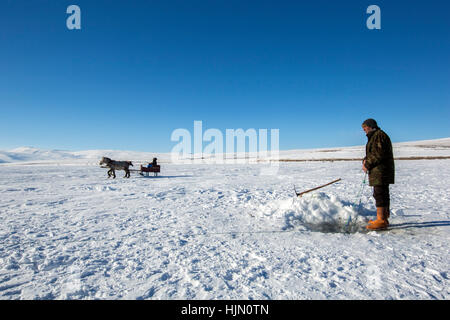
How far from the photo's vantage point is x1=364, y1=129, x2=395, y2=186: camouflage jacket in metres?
4.11

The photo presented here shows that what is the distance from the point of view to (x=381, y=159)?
4.11 m

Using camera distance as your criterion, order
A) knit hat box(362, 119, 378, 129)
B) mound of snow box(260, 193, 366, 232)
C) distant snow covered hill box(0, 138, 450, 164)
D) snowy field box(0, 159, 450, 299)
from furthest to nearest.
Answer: distant snow covered hill box(0, 138, 450, 164)
mound of snow box(260, 193, 366, 232)
knit hat box(362, 119, 378, 129)
snowy field box(0, 159, 450, 299)

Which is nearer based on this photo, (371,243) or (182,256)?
(182,256)

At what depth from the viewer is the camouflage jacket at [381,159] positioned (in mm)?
4105

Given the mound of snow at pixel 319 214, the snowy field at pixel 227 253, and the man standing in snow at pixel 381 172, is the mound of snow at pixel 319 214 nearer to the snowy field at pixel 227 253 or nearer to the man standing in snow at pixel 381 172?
the snowy field at pixel 227 253

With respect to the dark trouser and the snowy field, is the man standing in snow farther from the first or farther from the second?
the snowy field

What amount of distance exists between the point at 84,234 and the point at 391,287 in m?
4.65

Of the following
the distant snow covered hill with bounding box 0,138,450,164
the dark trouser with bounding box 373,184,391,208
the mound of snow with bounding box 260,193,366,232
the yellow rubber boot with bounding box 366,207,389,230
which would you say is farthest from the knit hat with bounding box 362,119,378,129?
the distant snow covered hill with bounding box 0,138,450,164

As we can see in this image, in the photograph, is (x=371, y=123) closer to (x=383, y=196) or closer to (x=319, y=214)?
(x=383, y=196)

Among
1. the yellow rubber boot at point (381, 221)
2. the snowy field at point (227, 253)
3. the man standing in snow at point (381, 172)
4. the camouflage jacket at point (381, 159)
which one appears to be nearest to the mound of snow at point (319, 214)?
the snowy field at point (227, 253)

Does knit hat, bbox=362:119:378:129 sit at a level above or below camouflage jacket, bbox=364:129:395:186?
above
